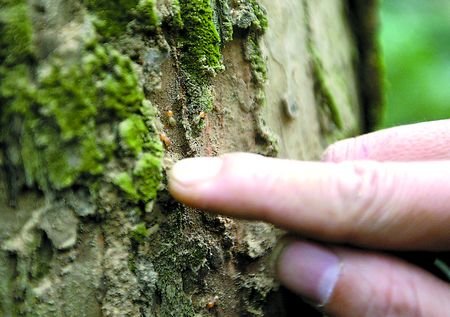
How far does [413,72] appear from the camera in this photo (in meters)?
2.93

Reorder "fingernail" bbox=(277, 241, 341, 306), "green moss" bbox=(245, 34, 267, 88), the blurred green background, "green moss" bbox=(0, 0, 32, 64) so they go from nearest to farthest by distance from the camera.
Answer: "green moss" bbox=(0, 0, 32, 64) < "fingernail" bbox=(277, 241, 341, 306) < "green moss" bbox=(245, 34, 267, 88) < the blurred green background

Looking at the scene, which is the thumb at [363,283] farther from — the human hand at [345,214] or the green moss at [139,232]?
the green moss at [139,232]

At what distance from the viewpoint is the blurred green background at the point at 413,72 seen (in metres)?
2.87

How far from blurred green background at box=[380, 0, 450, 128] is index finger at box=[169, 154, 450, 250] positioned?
7.32ft

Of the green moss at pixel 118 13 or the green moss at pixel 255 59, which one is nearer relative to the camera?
the green moss at pixel 118 13

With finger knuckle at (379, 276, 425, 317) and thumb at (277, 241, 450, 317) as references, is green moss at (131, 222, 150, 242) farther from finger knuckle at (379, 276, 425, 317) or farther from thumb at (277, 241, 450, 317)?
finger knuckle at (379, 276, 425, 317)

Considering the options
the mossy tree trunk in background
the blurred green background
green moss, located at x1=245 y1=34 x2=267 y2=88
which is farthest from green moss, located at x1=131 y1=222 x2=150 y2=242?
the blurred green background

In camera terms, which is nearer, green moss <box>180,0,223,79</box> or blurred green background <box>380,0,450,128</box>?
green moss <box>180,0,223,79</box>

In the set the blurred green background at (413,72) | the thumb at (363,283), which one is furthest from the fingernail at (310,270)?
the blurred green background at (413,72)

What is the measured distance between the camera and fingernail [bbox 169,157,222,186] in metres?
0.65

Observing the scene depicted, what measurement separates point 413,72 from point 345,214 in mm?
2519

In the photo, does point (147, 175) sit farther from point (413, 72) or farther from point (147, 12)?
point (413, 72)

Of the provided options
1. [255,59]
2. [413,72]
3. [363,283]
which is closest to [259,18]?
[255,59]

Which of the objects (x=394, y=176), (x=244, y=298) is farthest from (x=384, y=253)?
(x=244, y=298)
